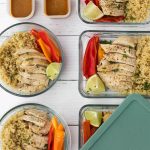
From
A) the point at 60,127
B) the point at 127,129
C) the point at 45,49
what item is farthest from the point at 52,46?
the point at 127,129

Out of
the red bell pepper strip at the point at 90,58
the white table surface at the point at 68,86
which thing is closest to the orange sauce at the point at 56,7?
the white table surface at the point at 68,86

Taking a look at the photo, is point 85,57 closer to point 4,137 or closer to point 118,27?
point 118,27

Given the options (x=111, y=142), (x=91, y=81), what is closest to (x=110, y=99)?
(x=91, y=81)

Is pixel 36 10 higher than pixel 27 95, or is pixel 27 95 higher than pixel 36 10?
pixel 36 10

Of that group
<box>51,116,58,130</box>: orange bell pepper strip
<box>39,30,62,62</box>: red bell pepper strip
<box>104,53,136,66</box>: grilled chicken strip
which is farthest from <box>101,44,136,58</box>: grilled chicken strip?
<box>51,116,58,130</box>: orange bell pepper strip

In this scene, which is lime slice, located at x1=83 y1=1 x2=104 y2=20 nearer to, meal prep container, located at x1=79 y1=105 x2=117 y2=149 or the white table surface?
the white table surface
